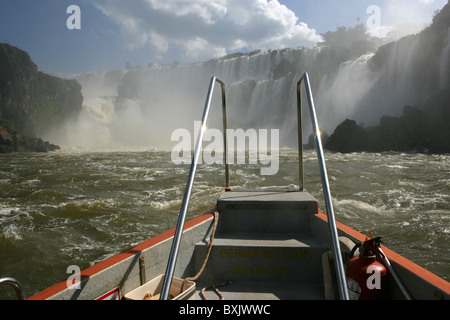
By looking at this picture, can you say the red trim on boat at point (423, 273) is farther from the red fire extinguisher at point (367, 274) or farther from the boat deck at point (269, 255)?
the boat deck at point (269, 255)

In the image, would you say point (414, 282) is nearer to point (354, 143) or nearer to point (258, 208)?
point (258, 208)

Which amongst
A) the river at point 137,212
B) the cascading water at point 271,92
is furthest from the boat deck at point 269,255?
the cascading water at point 271,92

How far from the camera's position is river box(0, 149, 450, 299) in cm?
567

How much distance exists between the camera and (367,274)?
204 centimetres

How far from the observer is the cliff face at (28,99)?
44.6m

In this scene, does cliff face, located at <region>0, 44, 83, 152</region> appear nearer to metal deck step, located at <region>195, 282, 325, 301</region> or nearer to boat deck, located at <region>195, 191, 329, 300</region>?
boat deck, located at <region>195, 191, 329, 300</region>

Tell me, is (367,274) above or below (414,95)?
below

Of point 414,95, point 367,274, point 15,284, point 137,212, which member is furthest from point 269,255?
point 414,95

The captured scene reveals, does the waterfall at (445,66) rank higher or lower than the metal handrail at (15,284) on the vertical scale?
higher

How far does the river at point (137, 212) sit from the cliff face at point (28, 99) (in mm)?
33586

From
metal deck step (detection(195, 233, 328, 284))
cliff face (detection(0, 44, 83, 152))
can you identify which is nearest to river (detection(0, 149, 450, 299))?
Result: metal deck step (detection(195, 233, 328, 284))

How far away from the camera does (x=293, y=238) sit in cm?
289

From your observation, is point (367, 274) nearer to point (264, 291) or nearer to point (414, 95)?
point (264, 291)

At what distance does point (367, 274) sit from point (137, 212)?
7.23 metres
